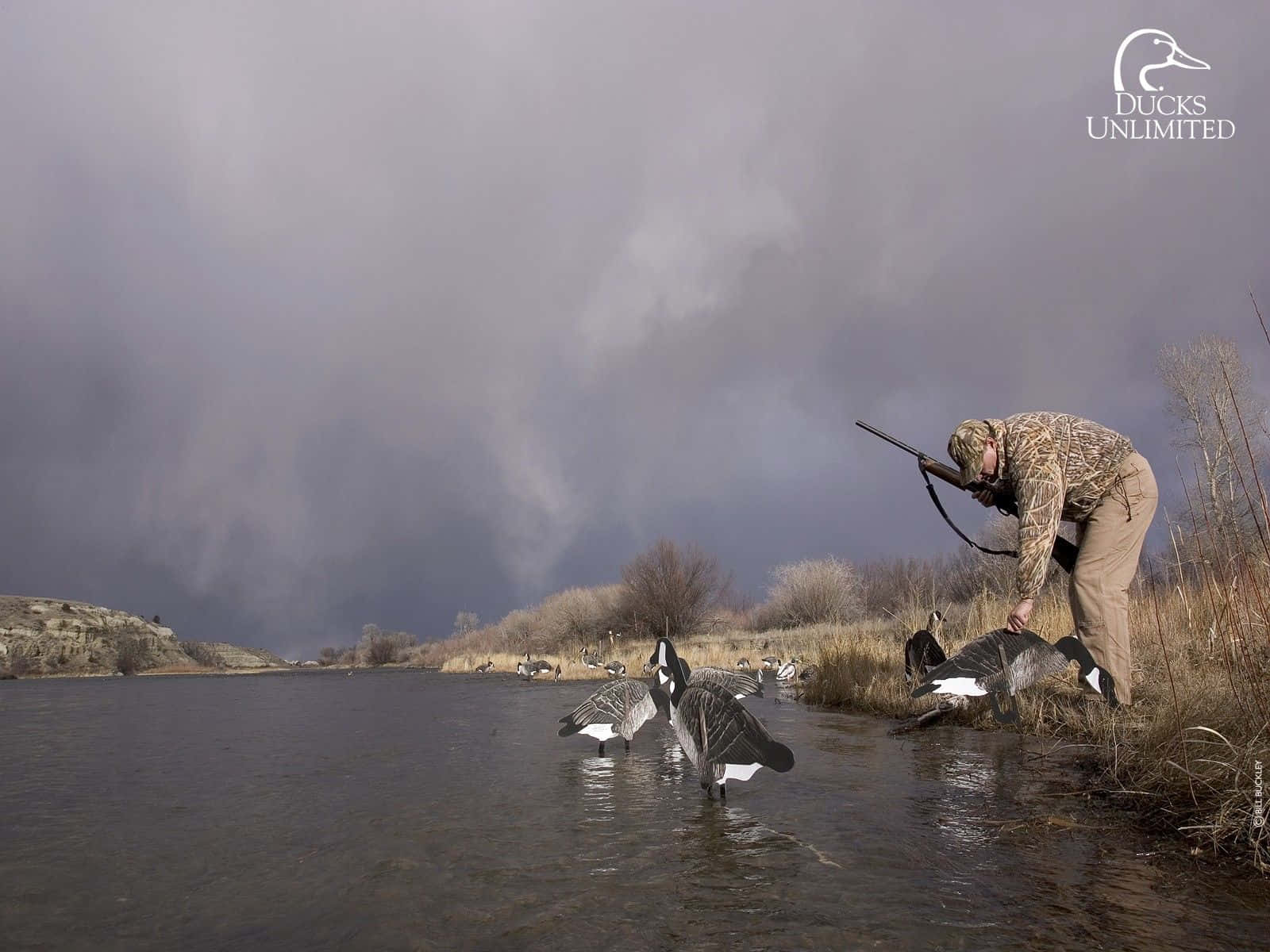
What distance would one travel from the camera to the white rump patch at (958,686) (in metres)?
5.06

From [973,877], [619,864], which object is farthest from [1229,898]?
[619,864]

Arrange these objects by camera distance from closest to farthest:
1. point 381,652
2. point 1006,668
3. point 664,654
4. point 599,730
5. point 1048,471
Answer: point 1048,471 < point 1006,668 < point 599,730 < point 664,654 < point 381,652

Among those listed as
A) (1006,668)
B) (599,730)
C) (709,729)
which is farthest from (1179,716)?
(599,730)

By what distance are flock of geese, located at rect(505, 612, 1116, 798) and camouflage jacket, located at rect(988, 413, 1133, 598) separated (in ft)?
1.87

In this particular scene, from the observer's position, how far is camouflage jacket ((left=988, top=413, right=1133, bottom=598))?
4.83 metres

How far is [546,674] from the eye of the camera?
21.6 meters

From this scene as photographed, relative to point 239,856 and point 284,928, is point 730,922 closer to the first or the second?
point 284,928

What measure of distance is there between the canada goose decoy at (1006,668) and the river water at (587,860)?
1.51 ft

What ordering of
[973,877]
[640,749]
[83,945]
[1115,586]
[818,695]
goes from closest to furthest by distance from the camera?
1. [83,945]
2. [973,877]
3. [1115,586]
4. [640,749]
5. [818,695]

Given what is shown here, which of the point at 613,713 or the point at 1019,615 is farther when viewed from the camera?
the point at 613,713

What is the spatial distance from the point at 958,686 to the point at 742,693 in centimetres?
221

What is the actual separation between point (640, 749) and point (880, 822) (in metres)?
3.20

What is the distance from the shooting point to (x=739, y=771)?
11.7 feet

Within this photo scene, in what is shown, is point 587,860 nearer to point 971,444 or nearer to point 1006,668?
point 1006,668
